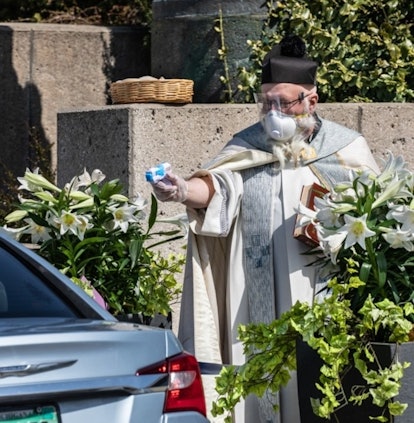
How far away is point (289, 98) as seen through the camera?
630 cm

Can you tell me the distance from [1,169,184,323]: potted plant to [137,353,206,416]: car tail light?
1.90 meters

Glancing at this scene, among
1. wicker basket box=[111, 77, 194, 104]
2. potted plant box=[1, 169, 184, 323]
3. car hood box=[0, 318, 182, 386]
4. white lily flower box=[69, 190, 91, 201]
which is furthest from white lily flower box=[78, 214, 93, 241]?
car hood box=[0, 318, 182, 386]

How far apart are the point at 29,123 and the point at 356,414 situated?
17.1 ft

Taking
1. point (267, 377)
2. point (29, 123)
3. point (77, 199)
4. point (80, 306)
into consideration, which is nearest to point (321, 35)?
point (29, 123)

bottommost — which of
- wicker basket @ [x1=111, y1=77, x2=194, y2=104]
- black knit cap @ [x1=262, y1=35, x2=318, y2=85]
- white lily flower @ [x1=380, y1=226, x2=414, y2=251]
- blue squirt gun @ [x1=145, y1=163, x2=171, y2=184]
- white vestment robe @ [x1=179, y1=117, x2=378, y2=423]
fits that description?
white vestment robe @ [x1=179, y1=117, x2=378, y2=423]

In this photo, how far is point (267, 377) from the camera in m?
5.33

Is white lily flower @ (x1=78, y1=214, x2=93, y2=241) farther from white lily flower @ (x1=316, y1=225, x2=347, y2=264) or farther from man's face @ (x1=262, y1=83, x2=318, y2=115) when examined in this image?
white lily flower @ (x1=316, y1=225, x2=347, y2=264)

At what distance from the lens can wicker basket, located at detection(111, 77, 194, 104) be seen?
25.3ft

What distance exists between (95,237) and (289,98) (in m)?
0.99

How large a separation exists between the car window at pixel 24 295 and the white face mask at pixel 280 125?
6.40 feet

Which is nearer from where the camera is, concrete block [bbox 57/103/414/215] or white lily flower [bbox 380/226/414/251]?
white lily flower [bbox 380/226/414/251]

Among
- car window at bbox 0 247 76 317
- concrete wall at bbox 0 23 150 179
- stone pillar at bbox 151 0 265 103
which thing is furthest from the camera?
concrete wall at bbox 0 23 150 179

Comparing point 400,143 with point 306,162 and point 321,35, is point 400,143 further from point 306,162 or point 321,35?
point 306,162

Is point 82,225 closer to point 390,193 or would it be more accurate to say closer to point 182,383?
point 390,193
